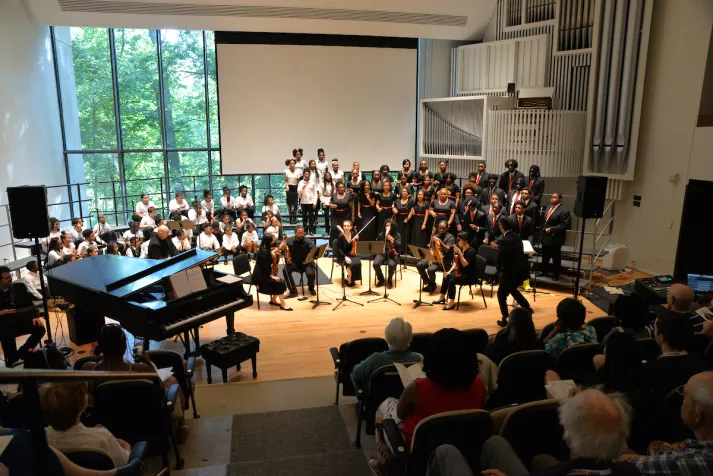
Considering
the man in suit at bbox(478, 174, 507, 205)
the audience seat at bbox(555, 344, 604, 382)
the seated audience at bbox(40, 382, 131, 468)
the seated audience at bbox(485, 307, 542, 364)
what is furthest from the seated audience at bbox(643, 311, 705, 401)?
the man in suit at bbox(478, 174, 507, 205)

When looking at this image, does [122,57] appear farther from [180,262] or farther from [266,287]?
[180,262]

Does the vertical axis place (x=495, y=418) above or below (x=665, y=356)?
below

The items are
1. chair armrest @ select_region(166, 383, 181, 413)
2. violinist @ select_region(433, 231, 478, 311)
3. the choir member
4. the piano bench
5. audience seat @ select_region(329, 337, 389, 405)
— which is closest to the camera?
chair armrest @ select_region(166, 383, 181, 413)

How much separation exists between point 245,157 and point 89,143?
12.2 feet

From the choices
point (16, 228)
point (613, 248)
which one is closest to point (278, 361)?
point (16, 228)

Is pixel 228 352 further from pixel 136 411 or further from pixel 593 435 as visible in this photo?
Answer: pixel 593 435

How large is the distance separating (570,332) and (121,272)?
13.9ft

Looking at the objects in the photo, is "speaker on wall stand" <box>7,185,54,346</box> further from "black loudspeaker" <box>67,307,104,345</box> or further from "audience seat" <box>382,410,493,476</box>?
"audience seat" <box>382,410,493,476</box>

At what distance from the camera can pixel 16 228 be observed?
17.8 feet

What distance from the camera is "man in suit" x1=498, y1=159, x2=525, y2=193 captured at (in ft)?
33.0

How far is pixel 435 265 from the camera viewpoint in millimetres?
8484

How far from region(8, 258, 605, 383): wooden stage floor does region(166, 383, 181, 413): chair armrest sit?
1.96m

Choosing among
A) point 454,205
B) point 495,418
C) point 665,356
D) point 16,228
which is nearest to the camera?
point 495,418

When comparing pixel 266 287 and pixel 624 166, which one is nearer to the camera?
pixel 266 287
